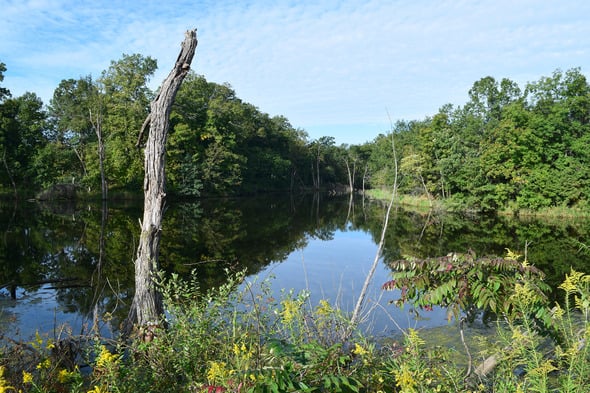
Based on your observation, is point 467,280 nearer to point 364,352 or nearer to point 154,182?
point 364,352

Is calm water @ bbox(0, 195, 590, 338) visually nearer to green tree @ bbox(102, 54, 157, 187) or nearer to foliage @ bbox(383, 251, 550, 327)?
foliage @ bbox(383, 251, 550, 327)

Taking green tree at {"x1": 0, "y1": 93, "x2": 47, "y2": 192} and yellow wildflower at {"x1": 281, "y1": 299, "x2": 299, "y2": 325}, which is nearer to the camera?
yellow wildflower at {"x1": 281, "y1": 299, "x2": 299, "y2": 325}

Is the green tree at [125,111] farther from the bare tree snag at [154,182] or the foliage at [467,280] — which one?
the foliage at [467,280]

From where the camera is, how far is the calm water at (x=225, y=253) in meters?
7.63

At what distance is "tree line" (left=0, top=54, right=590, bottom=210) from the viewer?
101 ft

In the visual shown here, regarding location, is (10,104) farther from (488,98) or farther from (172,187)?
(488,98)

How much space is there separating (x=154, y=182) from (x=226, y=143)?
41.2m

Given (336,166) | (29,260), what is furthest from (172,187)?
(336,166)

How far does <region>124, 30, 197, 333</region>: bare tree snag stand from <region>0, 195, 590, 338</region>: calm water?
14.8 inches

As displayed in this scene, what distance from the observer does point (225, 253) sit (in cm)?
1354

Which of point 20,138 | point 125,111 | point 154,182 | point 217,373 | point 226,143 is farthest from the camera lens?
point 226,143

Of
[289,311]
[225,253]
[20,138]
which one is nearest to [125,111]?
[20,138]

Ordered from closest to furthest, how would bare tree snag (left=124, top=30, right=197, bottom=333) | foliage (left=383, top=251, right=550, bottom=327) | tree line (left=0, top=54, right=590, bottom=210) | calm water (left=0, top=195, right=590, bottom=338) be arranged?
1. foliage (left=383, top=251, right=550, bottom=327)
2. bare tree snag (left=124, top=30, right=197, bottom=333)
3. calm water (left=0, top=195, right=590, bottom=338)
4. tree line (left=0, top=54, right=590, bottom=210)

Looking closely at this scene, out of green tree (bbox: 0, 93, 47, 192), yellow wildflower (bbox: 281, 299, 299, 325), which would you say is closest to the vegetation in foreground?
yellow wildflower (bbox: 281, 299, 299, 325)
